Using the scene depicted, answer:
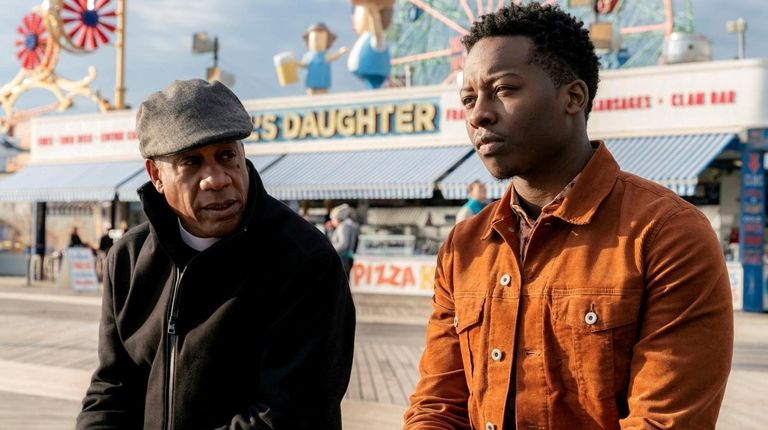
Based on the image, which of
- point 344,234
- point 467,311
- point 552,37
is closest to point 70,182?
point 344,234

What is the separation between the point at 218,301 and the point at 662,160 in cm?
1234

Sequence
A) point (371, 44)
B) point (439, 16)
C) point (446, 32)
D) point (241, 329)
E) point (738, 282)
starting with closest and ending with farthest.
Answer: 1. point (241, 329)
2. point (738, 282)
3. point (371, 44)
4. point (439, 16)
5. point (446, 32)

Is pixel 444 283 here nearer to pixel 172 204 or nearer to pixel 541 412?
pixel 541 412

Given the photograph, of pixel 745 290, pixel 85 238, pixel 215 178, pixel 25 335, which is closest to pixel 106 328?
pixel 215 178

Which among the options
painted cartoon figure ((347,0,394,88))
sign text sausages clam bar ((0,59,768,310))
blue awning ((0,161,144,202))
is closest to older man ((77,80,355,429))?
sign text sausages clam bar ((0,59,768,310))

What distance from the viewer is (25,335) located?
945 centimetres

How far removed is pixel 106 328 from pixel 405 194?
13.4 m

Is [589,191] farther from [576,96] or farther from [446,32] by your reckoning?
[446,32]

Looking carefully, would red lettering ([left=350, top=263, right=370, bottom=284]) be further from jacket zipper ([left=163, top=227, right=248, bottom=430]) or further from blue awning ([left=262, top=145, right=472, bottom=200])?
jacket zipper ([left=163, top=227, right=248, bottom=430])

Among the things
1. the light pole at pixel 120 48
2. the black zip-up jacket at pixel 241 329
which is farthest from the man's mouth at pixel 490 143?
the light pole at pixel 120 48

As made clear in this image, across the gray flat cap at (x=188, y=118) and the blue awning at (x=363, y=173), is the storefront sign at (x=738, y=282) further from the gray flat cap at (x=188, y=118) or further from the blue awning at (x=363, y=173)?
the gray flat cap at (x=188, y=118)

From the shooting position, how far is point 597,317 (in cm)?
173

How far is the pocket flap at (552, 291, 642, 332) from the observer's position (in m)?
1.72

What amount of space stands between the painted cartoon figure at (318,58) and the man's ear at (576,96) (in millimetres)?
17919
